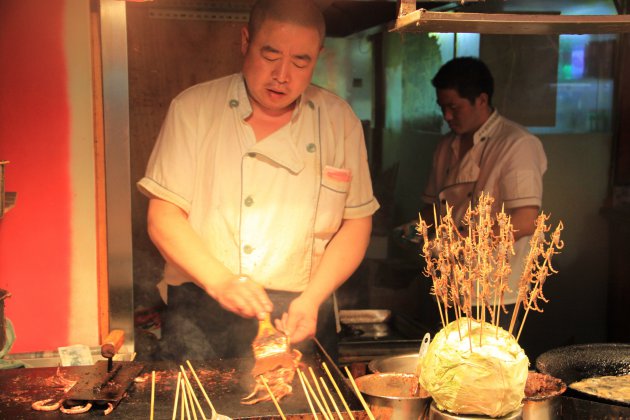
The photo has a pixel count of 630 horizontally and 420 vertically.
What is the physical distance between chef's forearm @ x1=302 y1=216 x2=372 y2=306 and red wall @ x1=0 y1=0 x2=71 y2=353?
1.11 meters

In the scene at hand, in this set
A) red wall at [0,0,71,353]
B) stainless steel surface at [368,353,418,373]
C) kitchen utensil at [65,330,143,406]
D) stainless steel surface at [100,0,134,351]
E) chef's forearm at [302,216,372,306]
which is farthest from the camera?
chef's forearm at [302,216,372,306]

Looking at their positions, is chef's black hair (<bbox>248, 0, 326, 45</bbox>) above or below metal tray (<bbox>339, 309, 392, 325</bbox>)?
above

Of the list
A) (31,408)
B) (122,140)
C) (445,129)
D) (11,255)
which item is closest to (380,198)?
(445,129)

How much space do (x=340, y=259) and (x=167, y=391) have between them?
1224 millimetres

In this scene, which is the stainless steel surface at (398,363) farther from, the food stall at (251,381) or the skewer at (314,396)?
the skewer at (314,396)

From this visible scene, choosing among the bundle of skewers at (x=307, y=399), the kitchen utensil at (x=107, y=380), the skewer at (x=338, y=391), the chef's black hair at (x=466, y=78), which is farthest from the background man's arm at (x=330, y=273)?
the chef's black hair at (x=466, y=78)

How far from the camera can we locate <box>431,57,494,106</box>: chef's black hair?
3.89 m

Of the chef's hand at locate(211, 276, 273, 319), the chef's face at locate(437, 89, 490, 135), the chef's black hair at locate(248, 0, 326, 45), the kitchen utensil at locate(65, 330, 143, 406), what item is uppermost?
the chef's black hair at locate(248, 0, 326, 45)

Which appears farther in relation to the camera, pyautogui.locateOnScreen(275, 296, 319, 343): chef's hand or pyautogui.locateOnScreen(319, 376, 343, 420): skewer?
pyautogui.locateOnScreen(275, 296, 319, 343): chef's hand

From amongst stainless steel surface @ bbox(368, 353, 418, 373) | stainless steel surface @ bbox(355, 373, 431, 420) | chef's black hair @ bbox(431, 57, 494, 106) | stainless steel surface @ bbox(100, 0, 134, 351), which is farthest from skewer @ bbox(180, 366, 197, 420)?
chef's black hair @ bbox(431, 57, 494, 106)

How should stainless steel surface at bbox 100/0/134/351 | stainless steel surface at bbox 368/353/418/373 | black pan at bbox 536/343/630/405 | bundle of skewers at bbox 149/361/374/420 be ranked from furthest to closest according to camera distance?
stainless steel surface at bbox 100/0/134/351, black pan at bbox 536/343/630/405, stainless steel surface at bbox 368/353/418/373, bundle of skewers at bbox 149/361/374/420

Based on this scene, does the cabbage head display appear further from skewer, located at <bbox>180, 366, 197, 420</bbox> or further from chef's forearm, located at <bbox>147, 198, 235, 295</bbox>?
chef's forearm, located at <bbox>147, 198, 235, 295</bbox>

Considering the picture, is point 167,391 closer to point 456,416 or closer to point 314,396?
point 314,396

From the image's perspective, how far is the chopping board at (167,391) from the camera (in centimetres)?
224
